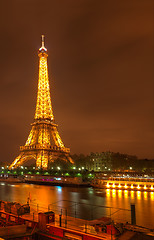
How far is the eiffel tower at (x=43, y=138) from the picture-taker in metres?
71.6

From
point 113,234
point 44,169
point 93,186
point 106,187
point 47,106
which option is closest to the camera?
point 113,234

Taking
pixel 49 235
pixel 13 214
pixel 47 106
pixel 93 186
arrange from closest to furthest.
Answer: pixel 49 235
pixel 13 214
pixel 93 186
pixel 47 106

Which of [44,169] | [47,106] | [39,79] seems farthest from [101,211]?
[39,79]

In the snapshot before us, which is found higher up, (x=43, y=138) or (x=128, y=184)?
(x=43, y=138)

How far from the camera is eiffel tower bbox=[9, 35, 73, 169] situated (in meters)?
71.6

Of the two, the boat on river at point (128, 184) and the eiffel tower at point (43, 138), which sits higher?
the eiffel tower at point (43, 138)

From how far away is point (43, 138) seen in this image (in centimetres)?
7362

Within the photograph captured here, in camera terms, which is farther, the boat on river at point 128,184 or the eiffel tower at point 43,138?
the eiffel tower at point 43,138

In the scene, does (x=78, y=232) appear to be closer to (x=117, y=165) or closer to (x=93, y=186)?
(x=93, y=186)

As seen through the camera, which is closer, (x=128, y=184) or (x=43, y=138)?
(x=128, y=184)

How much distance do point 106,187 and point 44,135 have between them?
1259 inches

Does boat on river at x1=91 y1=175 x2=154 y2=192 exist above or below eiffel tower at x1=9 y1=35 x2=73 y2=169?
below

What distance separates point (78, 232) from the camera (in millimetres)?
10188

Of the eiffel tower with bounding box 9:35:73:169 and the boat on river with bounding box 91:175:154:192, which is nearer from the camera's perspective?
the boat on river with bounding box 91:175:154:192
